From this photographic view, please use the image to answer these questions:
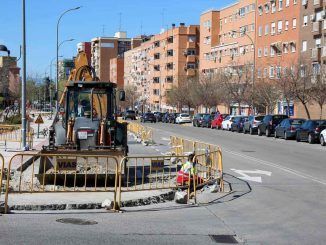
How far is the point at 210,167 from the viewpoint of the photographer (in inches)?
655

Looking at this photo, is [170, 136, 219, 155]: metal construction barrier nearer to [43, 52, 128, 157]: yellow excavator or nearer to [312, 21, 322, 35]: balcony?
[43, 52, 128, 157]: yellow excavator

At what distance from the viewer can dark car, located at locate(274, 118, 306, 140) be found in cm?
4147

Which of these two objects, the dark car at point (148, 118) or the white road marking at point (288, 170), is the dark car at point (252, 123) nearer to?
the white road marking at point (288, 170)

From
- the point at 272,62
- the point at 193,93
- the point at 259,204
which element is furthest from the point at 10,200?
the point at 193,93

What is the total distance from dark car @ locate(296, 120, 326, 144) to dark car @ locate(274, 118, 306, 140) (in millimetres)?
1291

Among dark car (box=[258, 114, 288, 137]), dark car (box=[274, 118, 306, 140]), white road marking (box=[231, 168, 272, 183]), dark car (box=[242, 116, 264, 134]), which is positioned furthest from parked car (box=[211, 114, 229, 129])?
white road marking (box=[231, 168, 272, 183])

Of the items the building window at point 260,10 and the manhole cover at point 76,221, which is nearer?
the manhole cover at point 76,221

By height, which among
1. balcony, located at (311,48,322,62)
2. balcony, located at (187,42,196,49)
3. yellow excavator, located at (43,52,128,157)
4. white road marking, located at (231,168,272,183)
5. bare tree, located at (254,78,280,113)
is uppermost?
balcony, located at (187,42,196,49)

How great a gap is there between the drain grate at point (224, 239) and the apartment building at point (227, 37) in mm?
75569

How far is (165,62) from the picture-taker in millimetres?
136500

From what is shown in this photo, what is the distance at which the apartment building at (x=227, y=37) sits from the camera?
90.4 meters

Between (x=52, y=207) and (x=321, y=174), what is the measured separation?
33.7 feet

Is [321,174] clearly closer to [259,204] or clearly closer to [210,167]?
[210,167]

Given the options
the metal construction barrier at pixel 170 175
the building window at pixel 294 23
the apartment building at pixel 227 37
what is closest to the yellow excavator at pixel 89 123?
the metal construction barrier at pixel 170 175
